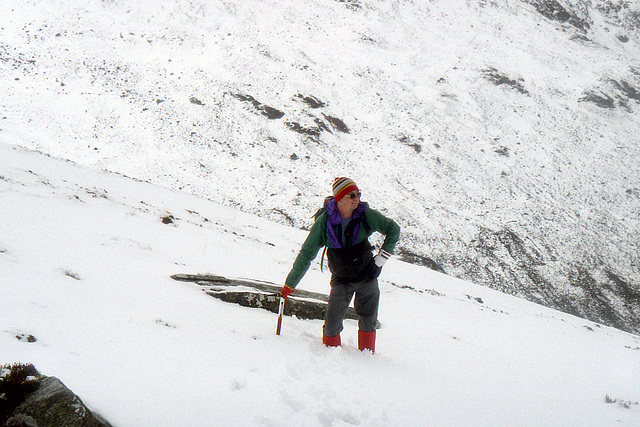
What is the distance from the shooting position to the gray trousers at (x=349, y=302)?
177 inches

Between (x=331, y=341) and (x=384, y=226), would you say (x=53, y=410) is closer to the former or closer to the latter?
(x=331, y=341)

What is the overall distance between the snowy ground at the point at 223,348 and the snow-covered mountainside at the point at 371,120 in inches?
373

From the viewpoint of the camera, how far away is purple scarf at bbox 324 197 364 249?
4.26m

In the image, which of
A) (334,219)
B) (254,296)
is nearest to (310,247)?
(334,219)

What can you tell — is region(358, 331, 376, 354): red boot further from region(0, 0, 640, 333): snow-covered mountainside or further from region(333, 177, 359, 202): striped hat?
region(0, 0, 640, 333): snow-covered mountainside

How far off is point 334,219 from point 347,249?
423 mm

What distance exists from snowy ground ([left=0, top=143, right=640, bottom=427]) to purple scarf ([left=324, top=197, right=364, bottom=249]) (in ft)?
4.80

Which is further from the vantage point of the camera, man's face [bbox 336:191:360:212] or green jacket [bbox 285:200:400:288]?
green jacket [bbox 285:200:400:288]

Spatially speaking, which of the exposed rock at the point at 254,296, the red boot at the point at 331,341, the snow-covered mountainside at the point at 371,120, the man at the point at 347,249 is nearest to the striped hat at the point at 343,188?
the man at the point at 347,249

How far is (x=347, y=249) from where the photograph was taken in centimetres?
434

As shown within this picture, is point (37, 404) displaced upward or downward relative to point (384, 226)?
downward

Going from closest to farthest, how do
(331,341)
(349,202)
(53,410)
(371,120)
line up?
(53,410) → (349,202) → (331,341) → (371,120)

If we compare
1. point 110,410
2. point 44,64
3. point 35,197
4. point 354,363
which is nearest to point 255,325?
point 354,363

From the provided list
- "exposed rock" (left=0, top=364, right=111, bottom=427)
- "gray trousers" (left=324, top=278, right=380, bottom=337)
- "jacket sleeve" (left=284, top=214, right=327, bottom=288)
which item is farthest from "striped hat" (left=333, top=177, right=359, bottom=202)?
"exposed rock" (left=0, top=364, right=111, bottom=427)
